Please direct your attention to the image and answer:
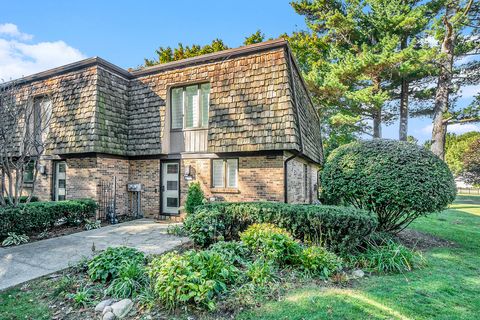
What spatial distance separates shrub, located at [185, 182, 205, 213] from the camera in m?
8.40

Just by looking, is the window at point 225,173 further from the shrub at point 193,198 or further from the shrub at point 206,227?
the shrub at point 206,227

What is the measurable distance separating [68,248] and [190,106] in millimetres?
5667

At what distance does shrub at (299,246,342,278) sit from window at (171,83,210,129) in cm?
594

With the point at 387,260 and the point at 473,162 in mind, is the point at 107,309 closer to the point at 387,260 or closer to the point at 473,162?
the point at 387,260

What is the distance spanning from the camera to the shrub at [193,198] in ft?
27.6

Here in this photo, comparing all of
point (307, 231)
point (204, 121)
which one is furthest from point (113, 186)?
point (307, 231)

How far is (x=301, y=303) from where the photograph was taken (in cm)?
334

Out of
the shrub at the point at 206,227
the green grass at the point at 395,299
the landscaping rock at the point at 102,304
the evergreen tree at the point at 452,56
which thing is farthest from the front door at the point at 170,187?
the evergreen tree at the point at 452,56

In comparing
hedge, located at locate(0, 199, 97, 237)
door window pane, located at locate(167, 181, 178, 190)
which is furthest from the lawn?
door window pane, located at locate(167, 181, 178, 190)

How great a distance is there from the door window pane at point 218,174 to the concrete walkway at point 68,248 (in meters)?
2.12

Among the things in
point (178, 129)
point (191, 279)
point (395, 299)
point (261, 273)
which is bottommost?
point (395, 299)

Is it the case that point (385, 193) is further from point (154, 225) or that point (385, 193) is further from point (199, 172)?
point (154, 225)

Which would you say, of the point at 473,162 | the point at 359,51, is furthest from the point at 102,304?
the point at 473,162

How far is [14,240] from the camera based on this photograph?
6352mm
